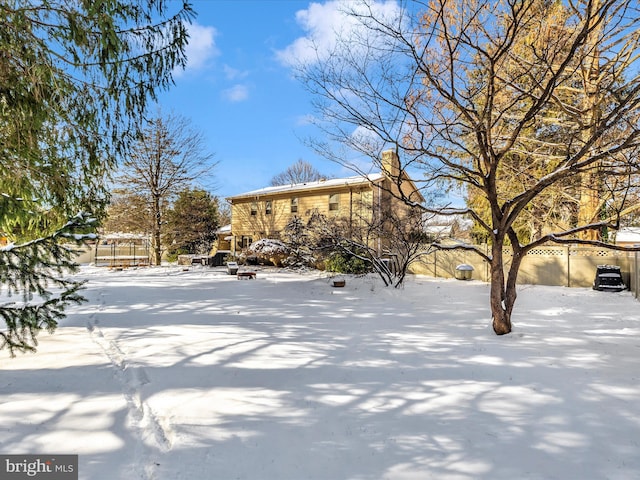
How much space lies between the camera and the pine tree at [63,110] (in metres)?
3.19

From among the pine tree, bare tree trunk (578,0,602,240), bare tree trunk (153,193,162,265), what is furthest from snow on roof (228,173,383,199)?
the pine tree

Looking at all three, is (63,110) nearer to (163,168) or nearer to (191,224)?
(163,168)

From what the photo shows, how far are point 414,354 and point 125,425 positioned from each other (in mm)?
3593

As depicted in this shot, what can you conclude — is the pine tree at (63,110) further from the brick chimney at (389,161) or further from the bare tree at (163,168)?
the bare tree at (163,168)

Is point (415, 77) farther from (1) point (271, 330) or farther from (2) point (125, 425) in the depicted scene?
(2) point (125, 425)

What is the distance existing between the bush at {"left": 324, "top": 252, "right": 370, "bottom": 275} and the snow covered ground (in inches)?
241

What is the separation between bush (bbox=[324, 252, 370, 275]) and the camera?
13031mm

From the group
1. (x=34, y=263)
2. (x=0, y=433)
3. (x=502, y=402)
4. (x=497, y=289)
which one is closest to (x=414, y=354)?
(x=502, y=402)

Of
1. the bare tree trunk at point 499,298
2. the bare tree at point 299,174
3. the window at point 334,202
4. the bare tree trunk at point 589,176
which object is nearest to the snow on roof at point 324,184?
the window at point 334,202

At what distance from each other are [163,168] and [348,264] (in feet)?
42.8

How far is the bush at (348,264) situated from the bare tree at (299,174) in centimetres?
2098

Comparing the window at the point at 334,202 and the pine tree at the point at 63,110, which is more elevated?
the window at the point at 334,202

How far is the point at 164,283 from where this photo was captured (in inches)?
475

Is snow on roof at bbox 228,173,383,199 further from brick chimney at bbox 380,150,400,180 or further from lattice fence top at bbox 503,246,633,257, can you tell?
brick chimney at bbox 380,150,400,180
